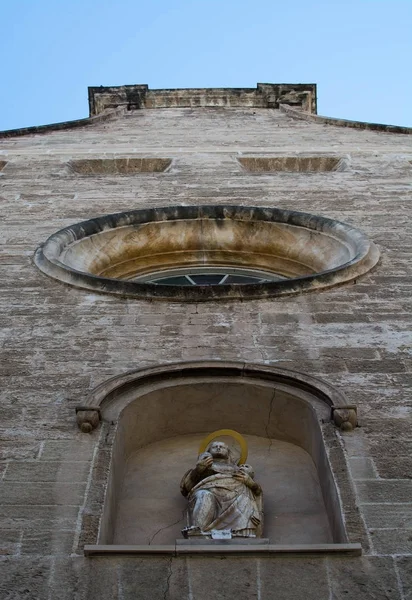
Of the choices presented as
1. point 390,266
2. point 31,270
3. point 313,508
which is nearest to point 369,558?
point 313,508

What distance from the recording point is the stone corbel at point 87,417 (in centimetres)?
564

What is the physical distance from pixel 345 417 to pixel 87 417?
1.72 metres

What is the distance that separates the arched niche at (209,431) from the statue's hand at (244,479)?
0.81ft

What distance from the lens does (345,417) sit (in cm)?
564

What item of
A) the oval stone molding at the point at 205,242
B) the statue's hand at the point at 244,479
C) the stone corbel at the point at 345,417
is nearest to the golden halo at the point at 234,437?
the statue's hand at the point at 244,479

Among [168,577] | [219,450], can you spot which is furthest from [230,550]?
[219,450]

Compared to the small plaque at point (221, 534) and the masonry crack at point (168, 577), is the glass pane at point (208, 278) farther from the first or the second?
the masonry crack at point (168, 577)

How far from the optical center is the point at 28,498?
4992 mm

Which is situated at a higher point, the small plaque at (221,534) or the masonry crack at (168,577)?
the small plaque at (221,534)

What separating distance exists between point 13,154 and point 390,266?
756cm

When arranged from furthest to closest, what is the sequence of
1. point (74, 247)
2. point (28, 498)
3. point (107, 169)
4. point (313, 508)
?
point (107, 169), point (74, 247), point (313, 508), point (28, 498)

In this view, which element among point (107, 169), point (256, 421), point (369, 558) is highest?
point (107, 169)

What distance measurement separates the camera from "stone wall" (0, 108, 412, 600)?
4379 millimetres

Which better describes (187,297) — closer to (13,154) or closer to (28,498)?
(28,498)
